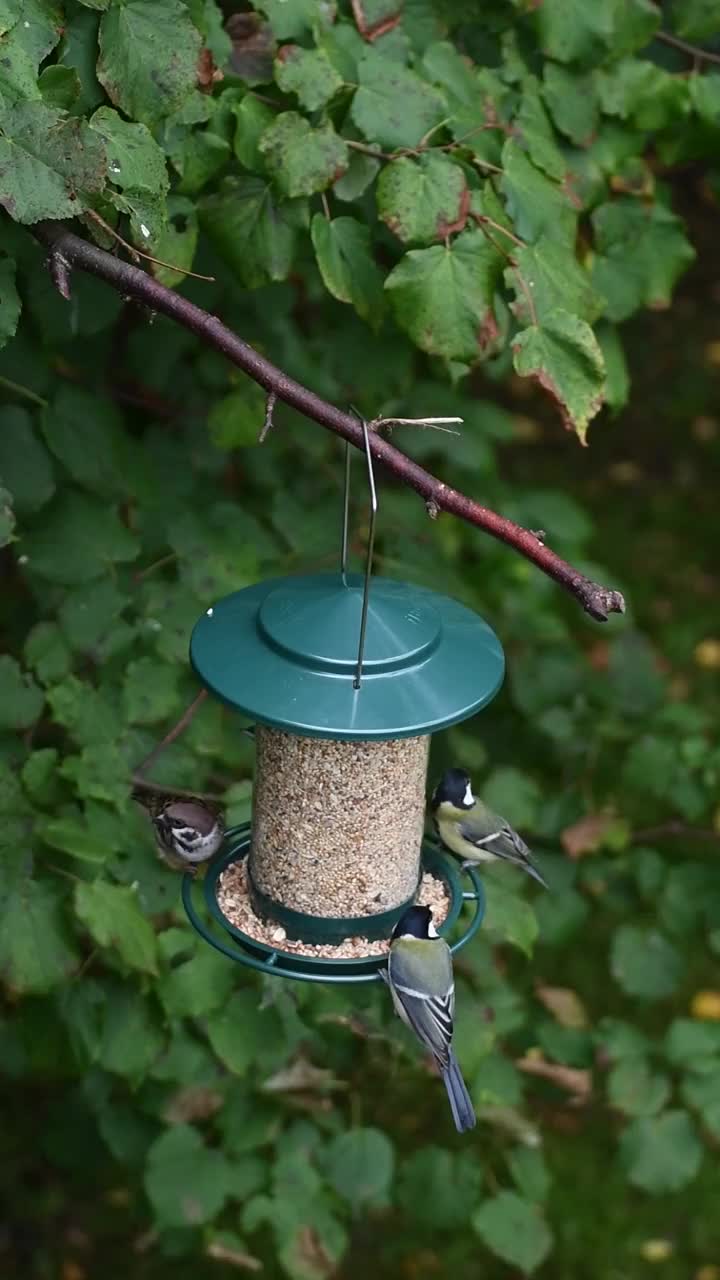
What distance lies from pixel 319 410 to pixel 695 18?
1.50 meters

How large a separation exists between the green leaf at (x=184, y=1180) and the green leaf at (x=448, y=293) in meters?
1.90

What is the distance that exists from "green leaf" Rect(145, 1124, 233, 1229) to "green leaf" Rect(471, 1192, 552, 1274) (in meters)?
0.65

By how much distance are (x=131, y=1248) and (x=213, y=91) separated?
132 inches

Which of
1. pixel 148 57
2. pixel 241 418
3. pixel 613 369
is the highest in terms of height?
pixel 148 57

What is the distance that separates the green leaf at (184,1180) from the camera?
3404mm

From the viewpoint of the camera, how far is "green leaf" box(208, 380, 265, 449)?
9.80 feet

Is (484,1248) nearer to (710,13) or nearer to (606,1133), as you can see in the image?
(606,1133)

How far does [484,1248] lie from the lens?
4703mm

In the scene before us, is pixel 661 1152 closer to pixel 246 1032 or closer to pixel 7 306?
pixel 246 1032

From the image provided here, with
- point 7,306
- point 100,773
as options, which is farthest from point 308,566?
point 7,306

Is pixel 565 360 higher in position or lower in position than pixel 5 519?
higher

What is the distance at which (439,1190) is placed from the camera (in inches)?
145

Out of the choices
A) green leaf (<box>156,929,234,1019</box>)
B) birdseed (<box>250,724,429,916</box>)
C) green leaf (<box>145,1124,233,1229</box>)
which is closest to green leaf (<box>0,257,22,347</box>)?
birdseed (<box>250,724,429,916</box>)

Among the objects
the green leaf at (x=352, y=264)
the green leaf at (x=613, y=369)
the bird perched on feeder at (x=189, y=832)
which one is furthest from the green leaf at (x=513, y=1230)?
the green leaf at (x=352, y=264)
